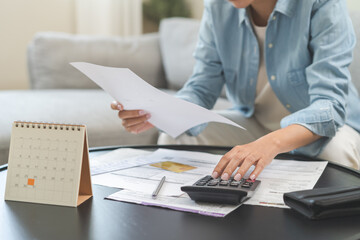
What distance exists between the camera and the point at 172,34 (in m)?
2.46

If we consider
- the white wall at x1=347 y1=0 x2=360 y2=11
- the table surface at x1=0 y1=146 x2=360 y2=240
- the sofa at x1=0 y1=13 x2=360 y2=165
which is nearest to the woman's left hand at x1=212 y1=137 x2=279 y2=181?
the table surface at x1=0 y1=146 x2=360 y2=240

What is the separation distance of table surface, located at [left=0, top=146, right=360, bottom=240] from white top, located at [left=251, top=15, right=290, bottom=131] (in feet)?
2.37

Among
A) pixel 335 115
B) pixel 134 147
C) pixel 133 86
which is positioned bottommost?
pixel 134 147

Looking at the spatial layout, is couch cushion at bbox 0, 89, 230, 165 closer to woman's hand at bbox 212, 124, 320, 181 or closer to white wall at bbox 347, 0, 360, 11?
white wall at bbox 347, 0, 360, 11

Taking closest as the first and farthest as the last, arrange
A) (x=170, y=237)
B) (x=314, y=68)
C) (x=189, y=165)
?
(x=170, y=237), (x=189, y=165), (x=314, y=68)

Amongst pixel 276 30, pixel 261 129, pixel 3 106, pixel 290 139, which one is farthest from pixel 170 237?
pixel 3 106

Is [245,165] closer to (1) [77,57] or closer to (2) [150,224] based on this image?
(2) [150,224]

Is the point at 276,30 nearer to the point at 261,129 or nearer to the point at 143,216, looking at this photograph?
the point at 261,129

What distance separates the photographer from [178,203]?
0.67 metres

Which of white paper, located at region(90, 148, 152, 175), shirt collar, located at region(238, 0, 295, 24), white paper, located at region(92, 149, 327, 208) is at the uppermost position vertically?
shirt collar, located at region(238, 0, 295, 24)

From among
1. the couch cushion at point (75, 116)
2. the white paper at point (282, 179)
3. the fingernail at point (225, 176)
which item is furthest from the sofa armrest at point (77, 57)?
the fingernail at point (225, 176)

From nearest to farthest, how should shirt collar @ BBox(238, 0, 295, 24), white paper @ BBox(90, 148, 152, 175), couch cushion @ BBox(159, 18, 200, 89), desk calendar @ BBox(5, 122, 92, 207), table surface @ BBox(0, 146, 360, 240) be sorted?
table surface @ BBox(0, 146, 360, 240) < desk calendar @ BBox(5, 122, 92, 207) < white paper @ BBox(90, 148, 152, 175) < shirt collar @ BBox(238, 0, 295, 24) < couch cushion @ BBox(159, 18, 200, 89)

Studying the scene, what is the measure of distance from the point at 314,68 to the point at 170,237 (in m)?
0.68

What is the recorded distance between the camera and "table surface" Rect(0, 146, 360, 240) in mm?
565
